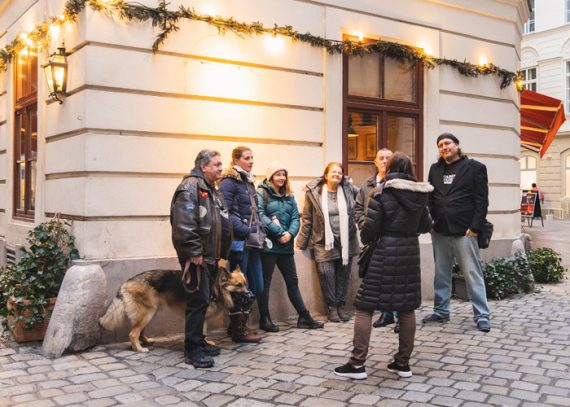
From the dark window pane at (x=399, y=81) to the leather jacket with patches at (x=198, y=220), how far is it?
3907 millimetres

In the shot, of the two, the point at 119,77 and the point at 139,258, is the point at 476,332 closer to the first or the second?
the point at 139,258

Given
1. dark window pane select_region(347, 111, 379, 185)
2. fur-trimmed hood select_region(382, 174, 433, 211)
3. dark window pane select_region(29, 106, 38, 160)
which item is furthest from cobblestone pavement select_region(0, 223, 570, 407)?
dark window pane select_region(29, 106, 38, 160)

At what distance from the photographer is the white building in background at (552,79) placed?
1171 inches

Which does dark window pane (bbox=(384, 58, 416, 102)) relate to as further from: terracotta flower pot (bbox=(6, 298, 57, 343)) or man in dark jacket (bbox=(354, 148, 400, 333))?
terracotta flower pot (bbox=(6, 298, 57, 343))

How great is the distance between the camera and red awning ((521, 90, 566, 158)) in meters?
12.4

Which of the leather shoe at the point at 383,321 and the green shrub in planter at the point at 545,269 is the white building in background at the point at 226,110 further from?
the leather shoe at the point at 383,321

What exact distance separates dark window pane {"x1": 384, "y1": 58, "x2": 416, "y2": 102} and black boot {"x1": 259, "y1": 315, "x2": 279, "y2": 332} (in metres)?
3.73

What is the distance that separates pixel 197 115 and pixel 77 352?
2.81m

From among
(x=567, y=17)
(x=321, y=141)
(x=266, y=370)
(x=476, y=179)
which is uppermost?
(x=567, y=17)

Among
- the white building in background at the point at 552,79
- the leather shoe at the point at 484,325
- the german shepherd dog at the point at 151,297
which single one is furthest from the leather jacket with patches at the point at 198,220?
the white building in background at the point at 552,79

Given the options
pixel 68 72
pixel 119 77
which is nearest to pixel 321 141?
pixel 119 77

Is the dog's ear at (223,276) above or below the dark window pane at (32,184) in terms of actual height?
below

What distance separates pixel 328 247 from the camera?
6762mm

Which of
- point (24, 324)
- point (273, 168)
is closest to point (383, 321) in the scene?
point (273, 168)
